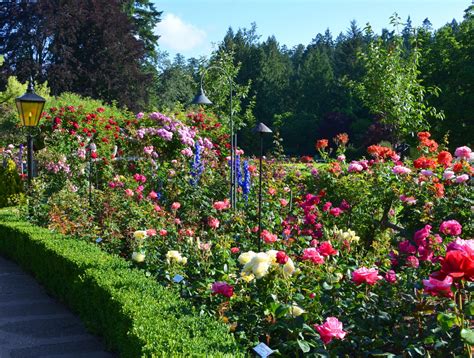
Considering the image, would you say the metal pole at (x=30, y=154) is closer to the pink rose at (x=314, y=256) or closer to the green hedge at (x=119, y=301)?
the green hedge at (x=119, y=301)

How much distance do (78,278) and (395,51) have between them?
9843mm

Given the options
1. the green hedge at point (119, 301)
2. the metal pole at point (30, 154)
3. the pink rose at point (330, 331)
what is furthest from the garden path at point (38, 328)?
the metal pole at point (30, 154)

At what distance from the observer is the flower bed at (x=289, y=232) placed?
2596mm

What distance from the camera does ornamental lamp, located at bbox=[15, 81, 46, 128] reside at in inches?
276

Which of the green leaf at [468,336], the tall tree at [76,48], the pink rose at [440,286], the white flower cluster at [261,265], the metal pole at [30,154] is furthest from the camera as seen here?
the tall tree at [76,48]

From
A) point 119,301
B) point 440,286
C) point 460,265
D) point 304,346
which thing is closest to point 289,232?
point 119,301

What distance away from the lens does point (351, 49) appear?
141 ft

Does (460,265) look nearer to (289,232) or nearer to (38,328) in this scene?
(289,232)

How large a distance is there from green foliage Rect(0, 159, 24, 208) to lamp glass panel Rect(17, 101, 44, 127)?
2368 mm

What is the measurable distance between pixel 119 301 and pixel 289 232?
166 cm

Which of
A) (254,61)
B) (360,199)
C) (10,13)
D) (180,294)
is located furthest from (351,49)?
(180,294)

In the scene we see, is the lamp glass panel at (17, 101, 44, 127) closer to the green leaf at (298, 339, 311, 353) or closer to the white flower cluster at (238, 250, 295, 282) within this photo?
the white flower cluster at (238, 250, 295, 282)

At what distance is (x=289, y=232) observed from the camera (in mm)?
4500

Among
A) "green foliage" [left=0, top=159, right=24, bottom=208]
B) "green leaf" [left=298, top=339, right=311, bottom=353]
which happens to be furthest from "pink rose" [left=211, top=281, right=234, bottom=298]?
"green foliage" [left=0, top=159, right=24, bottom=208]
